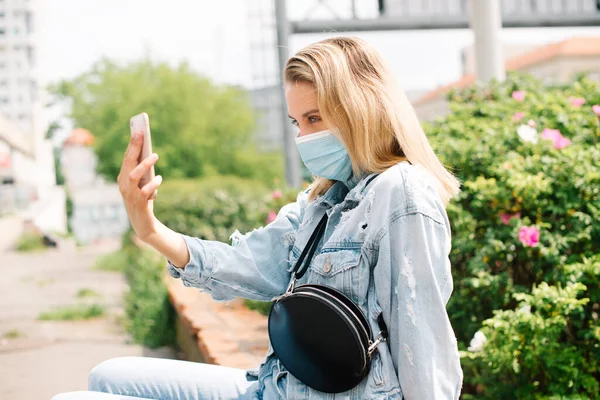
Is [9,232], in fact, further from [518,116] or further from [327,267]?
[327,267]

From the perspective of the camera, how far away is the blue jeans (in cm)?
185

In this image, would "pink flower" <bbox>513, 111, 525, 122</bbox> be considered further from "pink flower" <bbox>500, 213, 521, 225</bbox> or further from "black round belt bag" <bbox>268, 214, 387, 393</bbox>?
"black round belt bag" <bbox>268, 214, 387, 393</bbox>

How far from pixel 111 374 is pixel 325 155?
808 mm

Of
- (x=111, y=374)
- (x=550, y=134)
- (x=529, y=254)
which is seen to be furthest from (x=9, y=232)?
(x=111, y=374)

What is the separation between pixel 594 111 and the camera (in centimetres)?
394

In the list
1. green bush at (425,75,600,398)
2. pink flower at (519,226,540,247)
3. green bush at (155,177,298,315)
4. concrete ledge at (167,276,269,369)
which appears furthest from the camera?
green bush at (155,177,298,315)

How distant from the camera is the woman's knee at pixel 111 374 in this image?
1854mm

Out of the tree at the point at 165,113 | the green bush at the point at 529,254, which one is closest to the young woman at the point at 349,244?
the green bush at the point at 529,254

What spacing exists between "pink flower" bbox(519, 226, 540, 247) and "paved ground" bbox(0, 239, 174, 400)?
311 centimetres

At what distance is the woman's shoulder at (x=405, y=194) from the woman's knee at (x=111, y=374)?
0.81m

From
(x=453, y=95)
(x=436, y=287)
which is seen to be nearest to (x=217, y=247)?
(x=436, y=287)

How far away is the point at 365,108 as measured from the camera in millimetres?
1683

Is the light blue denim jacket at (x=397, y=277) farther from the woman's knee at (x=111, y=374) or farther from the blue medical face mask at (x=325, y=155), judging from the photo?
the woman's knee at (x=111, y=374)

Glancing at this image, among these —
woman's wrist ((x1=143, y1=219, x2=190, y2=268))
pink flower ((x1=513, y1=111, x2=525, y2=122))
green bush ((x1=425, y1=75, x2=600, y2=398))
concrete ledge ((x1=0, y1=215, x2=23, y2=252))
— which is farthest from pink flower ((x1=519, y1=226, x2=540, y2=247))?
concrete ledge ((x1=0, y1=215, x2=23, y2=252))
